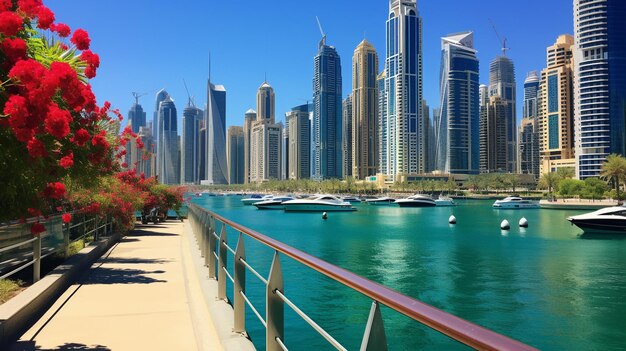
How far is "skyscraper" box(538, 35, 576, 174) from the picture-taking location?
163 m

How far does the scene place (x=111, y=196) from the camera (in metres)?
15.8

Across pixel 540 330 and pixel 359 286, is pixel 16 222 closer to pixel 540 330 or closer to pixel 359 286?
pixel 359 286

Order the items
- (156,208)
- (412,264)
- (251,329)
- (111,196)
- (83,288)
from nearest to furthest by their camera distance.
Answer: (83,288), (251,329), (111,196), (412,264), (156,208)

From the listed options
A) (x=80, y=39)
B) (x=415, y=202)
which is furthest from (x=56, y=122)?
(x=415, y=202)

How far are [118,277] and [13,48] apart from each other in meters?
5.64

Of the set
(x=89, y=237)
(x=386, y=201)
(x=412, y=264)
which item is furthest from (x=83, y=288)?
(x=386, y=201)

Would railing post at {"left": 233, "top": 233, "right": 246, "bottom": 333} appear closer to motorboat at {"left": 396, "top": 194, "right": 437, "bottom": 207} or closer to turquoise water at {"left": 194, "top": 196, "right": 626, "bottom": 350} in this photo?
turquoise water at {"left": 194, "top": 196, "right": 626, "bottom": 350}

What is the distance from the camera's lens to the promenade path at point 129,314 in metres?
5.04

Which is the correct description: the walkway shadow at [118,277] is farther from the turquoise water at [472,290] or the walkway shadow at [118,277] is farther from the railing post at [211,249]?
the turquoise water at [472,290]

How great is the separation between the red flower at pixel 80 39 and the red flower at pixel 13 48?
6.46ft

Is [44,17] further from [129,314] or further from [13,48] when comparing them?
[129,314]

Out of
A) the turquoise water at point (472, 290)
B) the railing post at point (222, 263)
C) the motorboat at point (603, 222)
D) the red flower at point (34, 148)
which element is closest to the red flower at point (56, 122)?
the red flower at point (34, 148)

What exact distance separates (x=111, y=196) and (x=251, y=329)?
6760 millimetres

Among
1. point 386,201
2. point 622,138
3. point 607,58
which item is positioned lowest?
point 386,201
